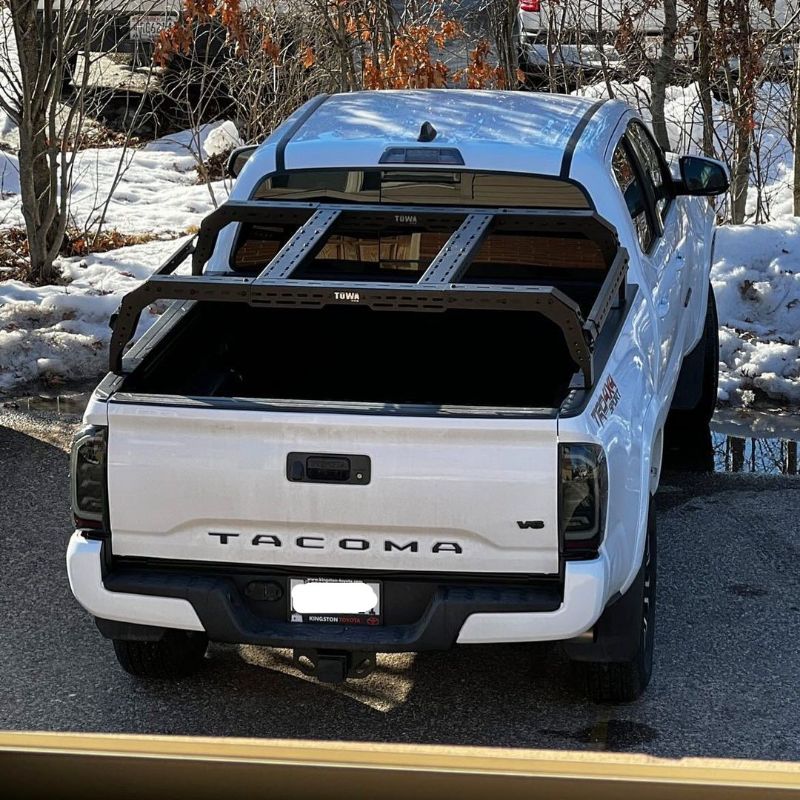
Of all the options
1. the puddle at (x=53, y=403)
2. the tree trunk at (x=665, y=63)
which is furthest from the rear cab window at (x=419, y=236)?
the tree trunk at (x=665, y=63)

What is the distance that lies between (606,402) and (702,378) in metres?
3.48

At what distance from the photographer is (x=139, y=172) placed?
14734 mm

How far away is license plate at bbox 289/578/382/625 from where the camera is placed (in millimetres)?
3979

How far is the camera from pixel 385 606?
3980 mm

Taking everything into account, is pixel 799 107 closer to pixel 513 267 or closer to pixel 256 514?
pixel 513 267

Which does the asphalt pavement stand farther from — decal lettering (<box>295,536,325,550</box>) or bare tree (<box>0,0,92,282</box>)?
bare tree (<box>0,0,92,282</box>)

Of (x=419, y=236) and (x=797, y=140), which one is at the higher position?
(x=419, y=236)

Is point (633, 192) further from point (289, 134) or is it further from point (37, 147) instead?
point (37, 147)

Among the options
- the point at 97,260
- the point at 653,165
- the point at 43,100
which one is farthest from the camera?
the point at 97,260

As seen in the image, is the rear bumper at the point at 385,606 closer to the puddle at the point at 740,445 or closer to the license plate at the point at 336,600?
the license plate at the point at 336,600

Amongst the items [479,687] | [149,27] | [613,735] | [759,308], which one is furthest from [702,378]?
[149,27]

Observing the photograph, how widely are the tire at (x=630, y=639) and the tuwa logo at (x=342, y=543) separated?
61cm

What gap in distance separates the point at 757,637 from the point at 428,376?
1631mm

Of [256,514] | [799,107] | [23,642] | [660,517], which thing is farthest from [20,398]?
[799,107]
